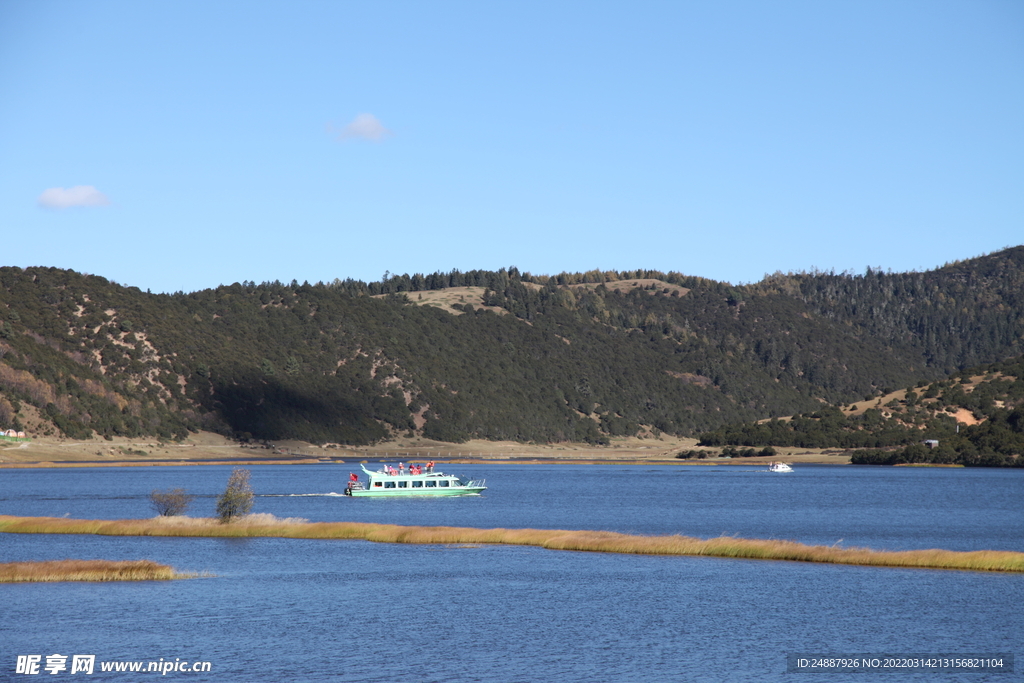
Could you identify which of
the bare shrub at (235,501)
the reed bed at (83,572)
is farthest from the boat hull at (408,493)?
the reed bed at (83,572)

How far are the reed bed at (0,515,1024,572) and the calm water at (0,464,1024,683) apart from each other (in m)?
1.14

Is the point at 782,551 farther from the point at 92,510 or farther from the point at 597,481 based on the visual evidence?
the point at 597,481

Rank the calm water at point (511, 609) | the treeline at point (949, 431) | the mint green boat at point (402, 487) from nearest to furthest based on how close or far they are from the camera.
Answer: the calm water at point (511, 609) → the mint green boat at point (402, 487) → the treeline at point (949, 431)

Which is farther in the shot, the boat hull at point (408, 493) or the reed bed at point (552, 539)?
the boat hull at point (408, 493)

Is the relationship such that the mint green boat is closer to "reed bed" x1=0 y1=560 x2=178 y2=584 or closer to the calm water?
the calm water

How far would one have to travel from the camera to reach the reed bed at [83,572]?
54.1m

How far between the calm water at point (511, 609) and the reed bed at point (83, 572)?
3.93 ft

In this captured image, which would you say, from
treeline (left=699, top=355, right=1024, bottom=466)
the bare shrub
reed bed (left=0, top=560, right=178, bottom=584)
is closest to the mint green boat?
the bare shrub

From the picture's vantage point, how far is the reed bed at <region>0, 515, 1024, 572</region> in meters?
61.1

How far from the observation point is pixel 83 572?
180ft

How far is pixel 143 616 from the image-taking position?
4744 centimetres

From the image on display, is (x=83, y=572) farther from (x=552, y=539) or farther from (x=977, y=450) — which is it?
(x=977, y=450)

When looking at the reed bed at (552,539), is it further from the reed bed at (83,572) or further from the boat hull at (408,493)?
the boat hull at (408,493)

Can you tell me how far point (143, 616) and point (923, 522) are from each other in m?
64.7
